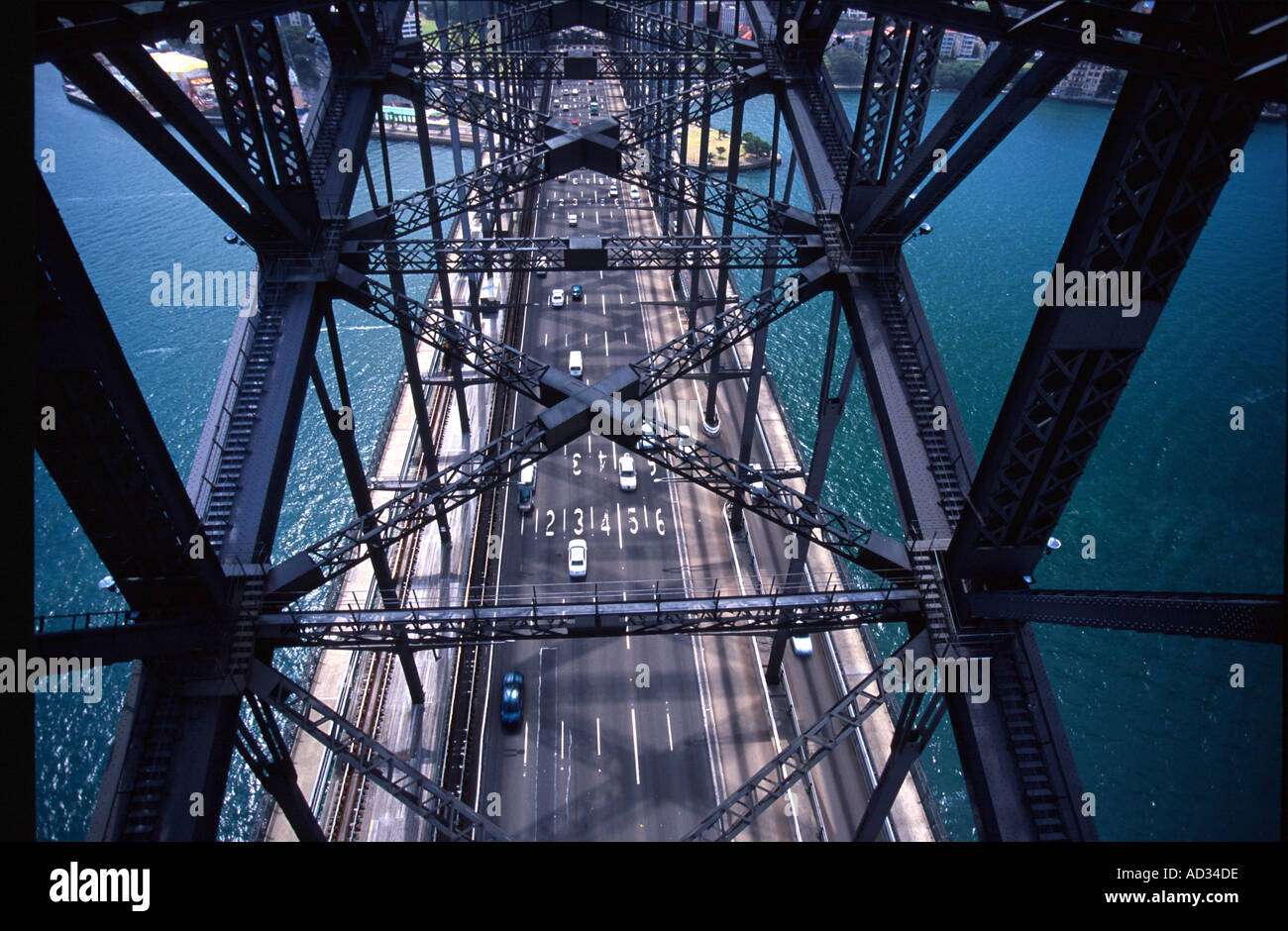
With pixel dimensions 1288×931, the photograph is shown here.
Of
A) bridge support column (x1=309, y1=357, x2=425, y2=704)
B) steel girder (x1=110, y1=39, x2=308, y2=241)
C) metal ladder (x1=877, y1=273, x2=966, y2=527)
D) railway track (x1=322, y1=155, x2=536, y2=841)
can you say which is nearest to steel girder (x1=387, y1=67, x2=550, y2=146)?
steel girder (x1=110, y1=39, x2=308, y2=241)

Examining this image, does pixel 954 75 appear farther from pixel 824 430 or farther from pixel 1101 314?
pixel 1101 314


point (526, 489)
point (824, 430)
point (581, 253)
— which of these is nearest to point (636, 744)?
point (824, 430)

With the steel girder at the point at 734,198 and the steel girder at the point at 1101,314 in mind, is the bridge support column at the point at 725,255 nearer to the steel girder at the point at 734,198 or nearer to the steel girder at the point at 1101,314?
the steel girder at the point at 734,198

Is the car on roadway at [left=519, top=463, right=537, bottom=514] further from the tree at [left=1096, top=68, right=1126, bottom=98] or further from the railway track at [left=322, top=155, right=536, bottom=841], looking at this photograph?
the tree at [left=1096, top=68, right=1126, bottom=98]

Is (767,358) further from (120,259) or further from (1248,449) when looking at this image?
(120,259)

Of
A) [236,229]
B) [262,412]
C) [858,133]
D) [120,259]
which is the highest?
[120,259]

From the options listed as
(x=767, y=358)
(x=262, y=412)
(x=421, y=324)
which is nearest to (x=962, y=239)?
(x=767, y=358)
